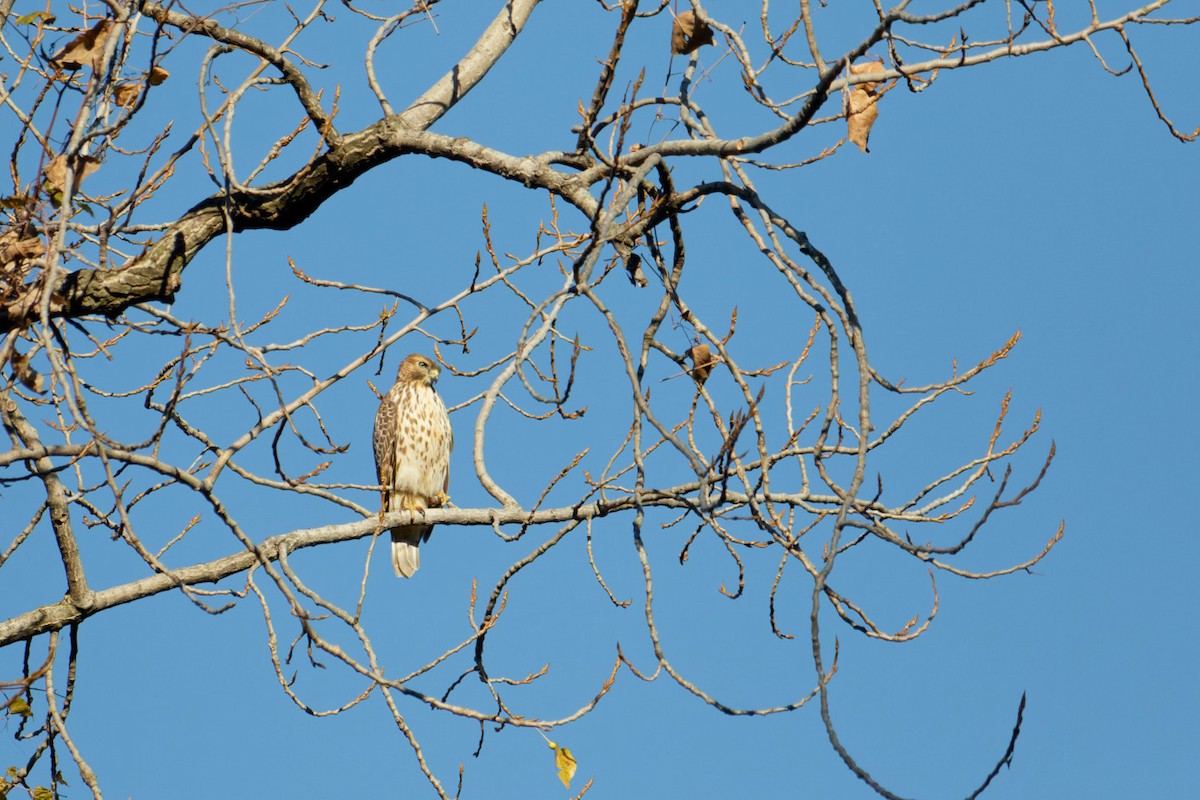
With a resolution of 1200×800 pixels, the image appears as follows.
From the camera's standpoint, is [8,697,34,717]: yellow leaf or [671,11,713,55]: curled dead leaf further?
[8,697,34,717]: yellow leaf

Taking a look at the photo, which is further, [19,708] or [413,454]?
[413,454]

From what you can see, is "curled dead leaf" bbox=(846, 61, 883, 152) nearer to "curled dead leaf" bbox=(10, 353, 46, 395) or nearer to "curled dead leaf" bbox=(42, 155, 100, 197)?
"curled dead leaf" bbox=(42, 155, 100, 197)

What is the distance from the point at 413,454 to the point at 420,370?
0.58 m

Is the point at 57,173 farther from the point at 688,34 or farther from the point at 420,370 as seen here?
the point at 420,370

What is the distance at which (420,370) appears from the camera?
776cm

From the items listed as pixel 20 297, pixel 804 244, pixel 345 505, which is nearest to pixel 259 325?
pixel 345 505

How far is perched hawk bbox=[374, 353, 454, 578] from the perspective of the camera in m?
7.37

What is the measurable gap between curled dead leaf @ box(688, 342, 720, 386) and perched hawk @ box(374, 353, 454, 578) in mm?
4137

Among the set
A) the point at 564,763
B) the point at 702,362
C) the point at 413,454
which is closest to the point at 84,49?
the point at 702,362

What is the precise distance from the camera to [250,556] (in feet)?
14.6

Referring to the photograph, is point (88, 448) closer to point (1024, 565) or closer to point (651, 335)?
point (651, 335)

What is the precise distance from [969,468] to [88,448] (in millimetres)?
2409

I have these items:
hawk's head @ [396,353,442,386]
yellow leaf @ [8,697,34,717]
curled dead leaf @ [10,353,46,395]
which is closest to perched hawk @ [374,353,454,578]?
hawk's head @ [396,353,442,386]

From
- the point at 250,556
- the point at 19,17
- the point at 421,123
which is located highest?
the point at 421,123
